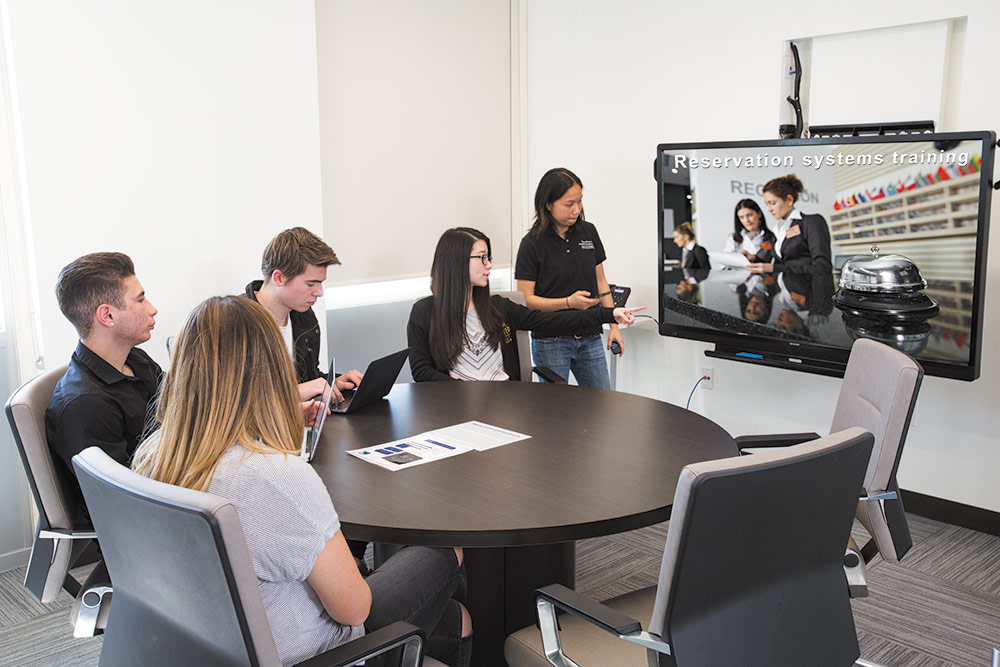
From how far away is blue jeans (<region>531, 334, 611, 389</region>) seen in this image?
4.13 meters

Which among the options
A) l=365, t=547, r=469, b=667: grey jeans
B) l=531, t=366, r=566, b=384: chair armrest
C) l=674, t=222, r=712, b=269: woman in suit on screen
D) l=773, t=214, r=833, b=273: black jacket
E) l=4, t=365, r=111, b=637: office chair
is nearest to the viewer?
l=365, t=547, r=469, b=667: grey jeans

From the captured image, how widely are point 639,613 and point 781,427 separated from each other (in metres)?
2.72

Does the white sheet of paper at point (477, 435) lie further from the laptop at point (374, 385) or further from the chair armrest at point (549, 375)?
the chair armrest at point (549, 375)

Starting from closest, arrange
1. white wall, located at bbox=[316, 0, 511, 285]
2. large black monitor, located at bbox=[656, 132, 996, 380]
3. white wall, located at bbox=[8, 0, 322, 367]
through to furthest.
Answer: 1. white wall, located at bbox=[8, 0, 322, 367]
2. large black monitor, located at bbox=[656, 132, 996, 380]
3. white wall, located at bbox=[316, 0, 511, 285]

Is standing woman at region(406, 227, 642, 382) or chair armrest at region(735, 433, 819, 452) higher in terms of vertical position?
standing woman at region(406, 227, 642, 382)

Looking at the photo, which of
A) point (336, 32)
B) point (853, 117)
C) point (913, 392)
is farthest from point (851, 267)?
point (336, 32)

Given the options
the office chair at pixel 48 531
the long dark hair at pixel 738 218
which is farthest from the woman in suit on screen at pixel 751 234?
the office chair at pixel 48 531

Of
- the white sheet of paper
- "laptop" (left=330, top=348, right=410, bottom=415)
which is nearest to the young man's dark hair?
"laptop" (left=330, top=348, right=410, bottom=415)

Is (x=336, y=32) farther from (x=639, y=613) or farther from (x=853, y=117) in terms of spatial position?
(x=639, y=613)

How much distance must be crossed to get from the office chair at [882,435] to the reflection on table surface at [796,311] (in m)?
1.09

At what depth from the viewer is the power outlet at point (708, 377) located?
15.4 feet

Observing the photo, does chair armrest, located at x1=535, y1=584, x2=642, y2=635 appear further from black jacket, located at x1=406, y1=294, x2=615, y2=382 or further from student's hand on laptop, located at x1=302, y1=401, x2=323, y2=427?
black jacket, located at x1=406, y1=294, x2=615, y2=382

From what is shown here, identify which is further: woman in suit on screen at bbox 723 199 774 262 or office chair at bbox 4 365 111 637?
woman in suit on screen at bbox 723 199 774 262

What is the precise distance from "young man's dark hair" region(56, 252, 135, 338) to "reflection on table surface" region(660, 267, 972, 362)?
2.66m
